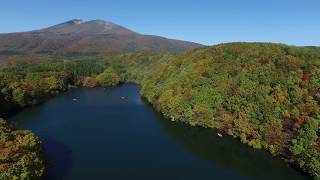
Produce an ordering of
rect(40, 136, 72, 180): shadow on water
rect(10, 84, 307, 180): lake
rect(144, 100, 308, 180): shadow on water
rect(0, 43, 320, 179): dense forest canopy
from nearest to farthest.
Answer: rect(40, 136, 72, 180): shadow on water, rect(10, 84, 307, 180): lake, rect(144, 100, 308, 180): shadow on water, rect(0, 43, 320, 179): dense forest canopy

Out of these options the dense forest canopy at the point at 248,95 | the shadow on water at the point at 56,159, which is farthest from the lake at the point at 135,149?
the dense forest canopy at the point at 248,95

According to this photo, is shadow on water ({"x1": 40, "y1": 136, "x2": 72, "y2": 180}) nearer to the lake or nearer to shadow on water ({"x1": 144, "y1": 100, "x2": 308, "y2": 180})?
the lake

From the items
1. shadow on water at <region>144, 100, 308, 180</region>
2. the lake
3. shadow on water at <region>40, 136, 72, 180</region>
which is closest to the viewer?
shadow on water at <region>40, 136, 72, 180</region>

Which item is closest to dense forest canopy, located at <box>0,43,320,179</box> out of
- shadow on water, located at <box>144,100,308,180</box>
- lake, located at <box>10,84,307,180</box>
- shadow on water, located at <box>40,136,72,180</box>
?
shadow on water, located at <box>144,100,308,180</box>

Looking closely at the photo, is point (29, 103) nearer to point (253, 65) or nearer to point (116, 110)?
→ point (116, 110)

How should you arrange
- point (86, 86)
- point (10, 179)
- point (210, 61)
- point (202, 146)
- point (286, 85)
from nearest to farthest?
point (10, 179) → point (202, 146) → point (286, 85) → point (210, 61) → point (86, 86)

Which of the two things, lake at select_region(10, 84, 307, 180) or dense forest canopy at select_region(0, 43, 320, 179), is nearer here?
lake at select_region(10, 84, 307, 180)

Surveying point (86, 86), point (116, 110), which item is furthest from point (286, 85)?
point (86, 86)

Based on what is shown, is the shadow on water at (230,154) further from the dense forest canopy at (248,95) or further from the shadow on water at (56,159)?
the shadow on water at (56,159)
